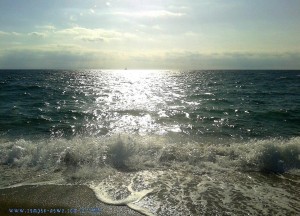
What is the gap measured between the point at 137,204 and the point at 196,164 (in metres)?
3.73

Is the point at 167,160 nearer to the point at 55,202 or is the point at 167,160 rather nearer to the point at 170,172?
the point at 170,172

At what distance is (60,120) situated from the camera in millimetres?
17328

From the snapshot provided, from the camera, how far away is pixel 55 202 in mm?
6879

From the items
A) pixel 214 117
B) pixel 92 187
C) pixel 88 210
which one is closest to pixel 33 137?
pixel 92 187

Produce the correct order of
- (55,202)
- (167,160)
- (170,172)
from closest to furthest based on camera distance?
(55,202) < (170,172) < (167,160)

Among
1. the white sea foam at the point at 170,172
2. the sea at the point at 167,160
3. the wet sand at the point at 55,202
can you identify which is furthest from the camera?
the sea at the point at 167,160

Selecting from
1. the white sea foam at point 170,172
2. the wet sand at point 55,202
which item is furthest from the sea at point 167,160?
the wet sand at point 55,202

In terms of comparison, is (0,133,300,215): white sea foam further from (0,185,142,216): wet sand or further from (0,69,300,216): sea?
(0,185,142,216): wet sand

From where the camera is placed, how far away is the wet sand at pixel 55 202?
646 cm

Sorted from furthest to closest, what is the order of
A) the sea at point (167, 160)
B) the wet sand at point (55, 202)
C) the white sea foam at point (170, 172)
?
1. the sea at point (167, 160)
2. the white sea foam at point (170, 172)
3. the wet sand at point (55, 202)

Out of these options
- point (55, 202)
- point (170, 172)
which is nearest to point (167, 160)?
point (170, 172)

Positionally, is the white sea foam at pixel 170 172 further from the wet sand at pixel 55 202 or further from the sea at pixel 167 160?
the wet sand at pixel 55 202

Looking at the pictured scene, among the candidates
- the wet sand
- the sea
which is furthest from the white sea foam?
the wet sand

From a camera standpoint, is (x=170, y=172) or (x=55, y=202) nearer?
(x=55, y=202)
